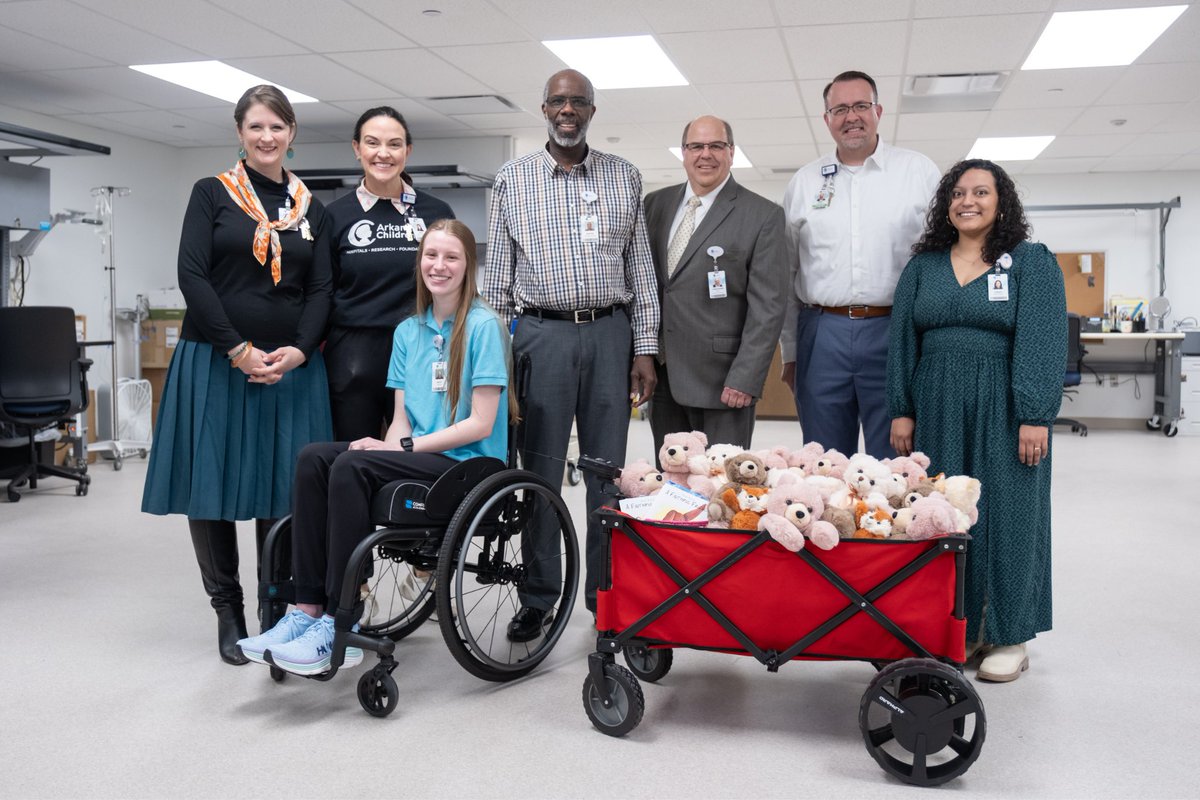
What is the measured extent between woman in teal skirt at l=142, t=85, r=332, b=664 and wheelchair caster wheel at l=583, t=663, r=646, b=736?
1048 mm

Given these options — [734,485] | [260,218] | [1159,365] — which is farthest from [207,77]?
[1159,365]

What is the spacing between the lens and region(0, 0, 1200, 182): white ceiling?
503cm

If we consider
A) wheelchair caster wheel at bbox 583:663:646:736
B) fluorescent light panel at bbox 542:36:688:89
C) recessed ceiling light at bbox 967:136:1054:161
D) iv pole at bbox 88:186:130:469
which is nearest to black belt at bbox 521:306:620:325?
wheelchair caster wheel at bbox 583:663:646:736

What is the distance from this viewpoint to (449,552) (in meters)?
2.21

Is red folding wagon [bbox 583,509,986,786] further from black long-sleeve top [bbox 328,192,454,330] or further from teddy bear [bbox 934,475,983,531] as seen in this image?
black long-sleeve top [bbox 328,192,454,330]

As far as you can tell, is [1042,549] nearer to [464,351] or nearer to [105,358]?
[464,351]

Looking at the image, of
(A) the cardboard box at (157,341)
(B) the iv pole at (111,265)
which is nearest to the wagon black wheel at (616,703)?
(B) the iv pole at (111,265)

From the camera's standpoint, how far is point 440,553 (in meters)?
2.22

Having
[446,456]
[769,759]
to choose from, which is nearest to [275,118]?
[446,456]

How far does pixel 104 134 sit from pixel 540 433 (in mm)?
6980

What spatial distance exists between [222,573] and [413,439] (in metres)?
0.75

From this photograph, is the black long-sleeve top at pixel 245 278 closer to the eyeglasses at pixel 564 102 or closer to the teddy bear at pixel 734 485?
the eyeglasses at pixel 564 102

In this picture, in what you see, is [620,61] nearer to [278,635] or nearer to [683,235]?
[683,235]

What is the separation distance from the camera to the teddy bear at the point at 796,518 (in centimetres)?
196
